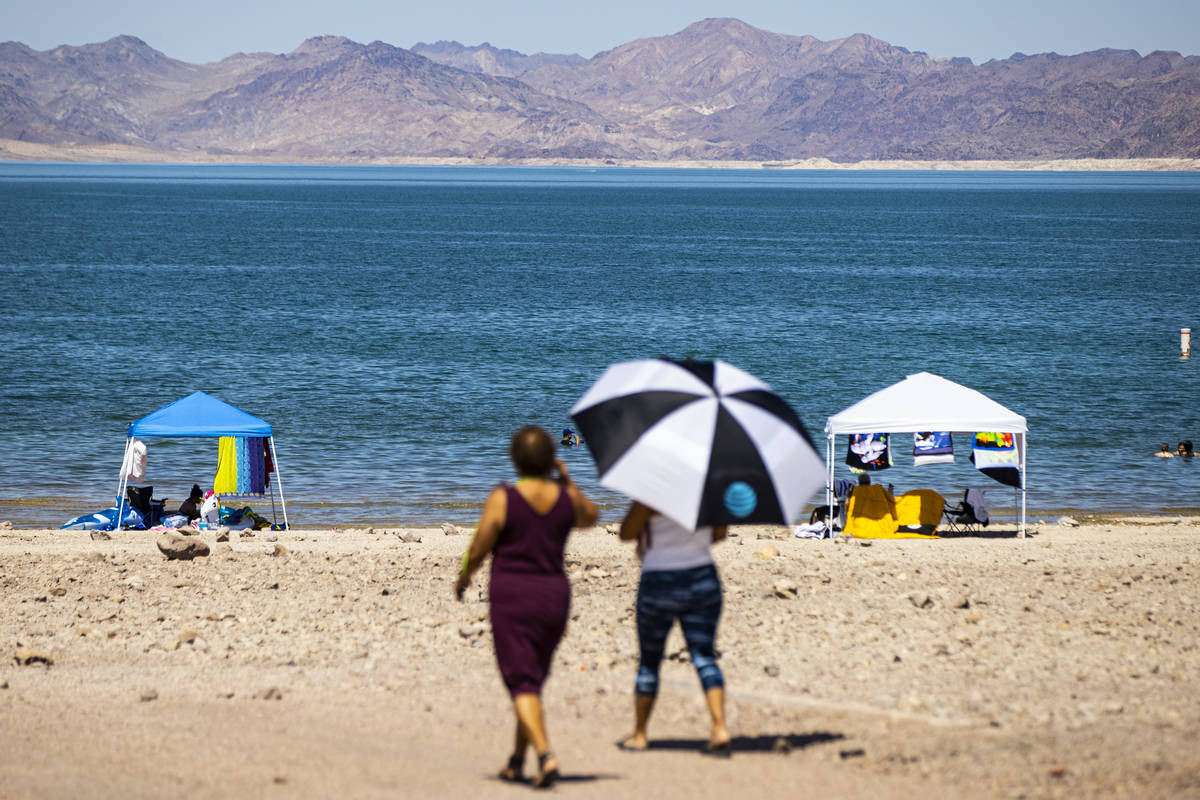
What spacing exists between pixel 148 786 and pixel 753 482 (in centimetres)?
338

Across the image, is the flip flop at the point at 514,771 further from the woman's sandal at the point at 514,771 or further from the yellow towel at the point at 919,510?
the yellow towel at the point at 919,510

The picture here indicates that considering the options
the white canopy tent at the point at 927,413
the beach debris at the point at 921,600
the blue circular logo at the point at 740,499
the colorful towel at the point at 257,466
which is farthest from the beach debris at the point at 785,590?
the colorful towel at the point at 257,466

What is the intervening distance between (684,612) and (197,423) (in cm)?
1116

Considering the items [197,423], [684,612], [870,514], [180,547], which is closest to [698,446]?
[684,612]

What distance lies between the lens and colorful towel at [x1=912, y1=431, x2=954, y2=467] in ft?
53.3

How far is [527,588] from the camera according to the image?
5902 mm

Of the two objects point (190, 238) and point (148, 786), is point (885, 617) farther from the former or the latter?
point (190, 238)

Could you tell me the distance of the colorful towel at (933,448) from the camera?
16.2 meters

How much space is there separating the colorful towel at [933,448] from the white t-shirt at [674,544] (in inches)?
412

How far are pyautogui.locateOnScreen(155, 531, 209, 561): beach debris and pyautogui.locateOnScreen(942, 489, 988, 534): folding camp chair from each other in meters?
9.08

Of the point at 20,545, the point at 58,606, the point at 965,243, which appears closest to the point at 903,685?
the point at 58,606

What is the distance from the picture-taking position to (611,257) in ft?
262

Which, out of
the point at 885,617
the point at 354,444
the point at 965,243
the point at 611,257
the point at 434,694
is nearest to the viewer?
the point at 434,694

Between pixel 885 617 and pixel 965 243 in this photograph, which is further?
pixel 965 243
